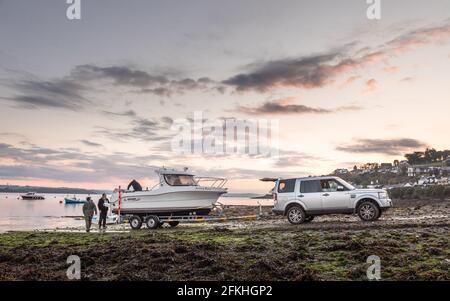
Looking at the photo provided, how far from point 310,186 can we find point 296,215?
161 centimetres

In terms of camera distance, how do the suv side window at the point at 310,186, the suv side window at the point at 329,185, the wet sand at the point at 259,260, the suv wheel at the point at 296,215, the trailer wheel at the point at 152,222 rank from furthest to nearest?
the trailer wheel at the point at 152,222
the suv wheel at the point at 296,215
the suv side window at the point at 310,186
the suv side window at the point at 329,185
the wet sand at the point at 259,260

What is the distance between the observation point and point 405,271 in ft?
31.6

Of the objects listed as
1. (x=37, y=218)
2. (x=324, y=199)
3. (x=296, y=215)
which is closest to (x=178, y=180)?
(x=296, y=215)

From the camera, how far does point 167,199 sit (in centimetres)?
2461

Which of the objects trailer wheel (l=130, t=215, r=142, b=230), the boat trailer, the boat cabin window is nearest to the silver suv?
the boat trailer

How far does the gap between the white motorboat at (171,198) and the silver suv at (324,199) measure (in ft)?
15.2

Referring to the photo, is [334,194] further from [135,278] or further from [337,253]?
[135,278]

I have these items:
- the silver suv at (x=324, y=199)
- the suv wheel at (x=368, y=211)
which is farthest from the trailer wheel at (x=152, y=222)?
the suv wheel at (x=368, y=211)

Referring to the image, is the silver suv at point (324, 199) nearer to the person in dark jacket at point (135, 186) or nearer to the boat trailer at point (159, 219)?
the boat trailer at point (159, 219)

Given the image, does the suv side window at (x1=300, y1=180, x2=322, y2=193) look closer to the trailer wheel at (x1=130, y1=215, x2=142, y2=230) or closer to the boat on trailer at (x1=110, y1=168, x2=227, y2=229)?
the boat on trailer at (x1=110, y1=168, x2=227, y2=229)

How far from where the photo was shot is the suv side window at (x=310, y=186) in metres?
21.2

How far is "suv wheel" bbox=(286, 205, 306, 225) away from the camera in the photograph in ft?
70.1
